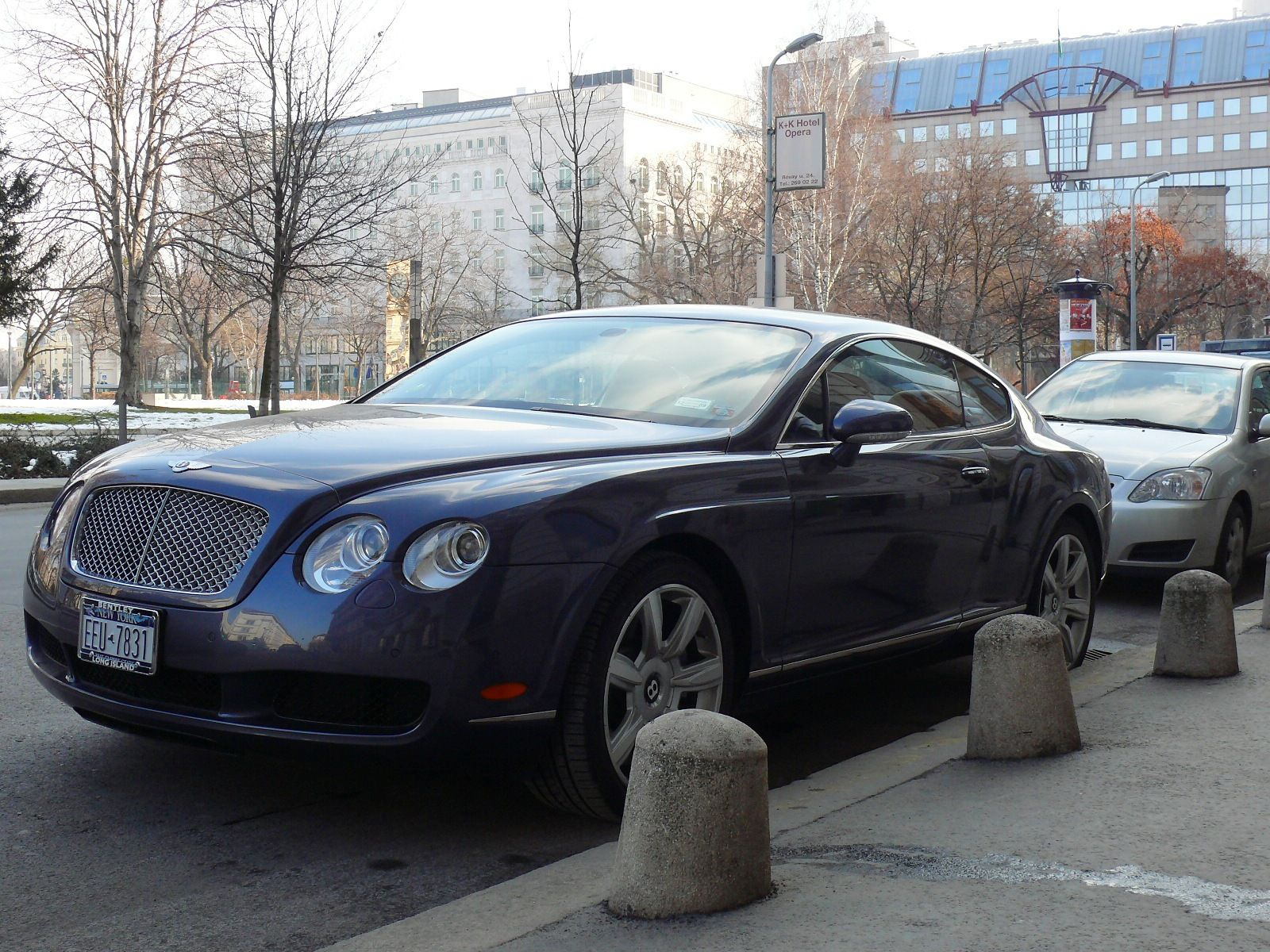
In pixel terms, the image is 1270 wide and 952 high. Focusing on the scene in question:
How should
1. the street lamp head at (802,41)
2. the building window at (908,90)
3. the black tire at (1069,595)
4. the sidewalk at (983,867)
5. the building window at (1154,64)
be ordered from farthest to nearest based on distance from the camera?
1. the building window at (908,90)
2. the building window at (1154,64)
3. the street lamp head at (802,41)
4. the black tire at (1069,595)
5. the sidewalk at (983,867)

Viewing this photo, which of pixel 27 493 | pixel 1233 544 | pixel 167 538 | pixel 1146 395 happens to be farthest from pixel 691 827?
pixel 27 493

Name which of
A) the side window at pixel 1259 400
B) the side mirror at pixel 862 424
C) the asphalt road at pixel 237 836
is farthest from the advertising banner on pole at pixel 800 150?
the side mirror at pixel 862 424

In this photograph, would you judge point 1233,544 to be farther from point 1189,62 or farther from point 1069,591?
point 1189,62

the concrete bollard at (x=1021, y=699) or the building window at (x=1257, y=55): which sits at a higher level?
the building window at (x=1257, y=55)

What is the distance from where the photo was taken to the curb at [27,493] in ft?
54.1

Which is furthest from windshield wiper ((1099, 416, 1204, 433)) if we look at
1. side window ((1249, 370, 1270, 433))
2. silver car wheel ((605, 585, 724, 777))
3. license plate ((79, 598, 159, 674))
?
license plate ((79, 598, 159, 674))

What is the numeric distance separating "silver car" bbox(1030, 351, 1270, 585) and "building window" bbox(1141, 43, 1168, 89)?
396 ft

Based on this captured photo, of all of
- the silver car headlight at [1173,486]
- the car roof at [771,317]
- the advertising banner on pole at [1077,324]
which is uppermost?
the advertising banner on pole at [1077,324]

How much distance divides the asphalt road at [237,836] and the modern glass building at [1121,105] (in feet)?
393

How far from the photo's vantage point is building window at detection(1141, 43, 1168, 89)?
122 meters

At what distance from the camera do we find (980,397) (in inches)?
245

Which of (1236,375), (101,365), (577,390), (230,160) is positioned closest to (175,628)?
(577,390)

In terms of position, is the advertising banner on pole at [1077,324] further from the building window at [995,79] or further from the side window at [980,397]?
the building window at [995,79]

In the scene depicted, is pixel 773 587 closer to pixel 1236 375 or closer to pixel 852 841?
pixel 852 841
